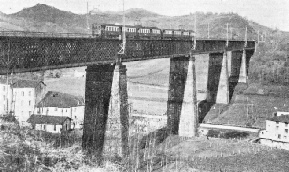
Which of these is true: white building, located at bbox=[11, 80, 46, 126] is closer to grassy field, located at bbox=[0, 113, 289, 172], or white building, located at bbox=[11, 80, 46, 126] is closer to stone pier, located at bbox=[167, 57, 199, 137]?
grassy field, located at bbox=[0, 113, 289, 172]

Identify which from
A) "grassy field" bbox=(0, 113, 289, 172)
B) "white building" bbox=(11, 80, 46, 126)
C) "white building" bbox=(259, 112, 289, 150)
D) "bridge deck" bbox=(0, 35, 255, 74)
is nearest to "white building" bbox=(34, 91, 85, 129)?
"white building" bbox=(11, 80, 46, 126)

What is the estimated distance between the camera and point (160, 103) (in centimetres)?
5688

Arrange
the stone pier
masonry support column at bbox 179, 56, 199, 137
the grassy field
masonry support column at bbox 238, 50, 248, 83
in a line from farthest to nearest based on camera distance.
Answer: masonry support column at bbox 238, 50, 248, 83, the stone pier, masonry support column at bbox 179, 56, 199, 137, the grassy field

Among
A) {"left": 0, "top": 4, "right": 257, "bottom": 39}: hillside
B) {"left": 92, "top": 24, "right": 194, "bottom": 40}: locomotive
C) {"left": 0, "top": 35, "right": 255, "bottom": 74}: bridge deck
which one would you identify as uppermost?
{"left": 0, "top": 4, "right": 257, "bottom": 39}: hillside

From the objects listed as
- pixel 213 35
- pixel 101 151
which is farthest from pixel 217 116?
pixel 213 35

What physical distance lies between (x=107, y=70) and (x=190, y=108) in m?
13.4

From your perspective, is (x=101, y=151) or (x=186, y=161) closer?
(x=101, y=151)

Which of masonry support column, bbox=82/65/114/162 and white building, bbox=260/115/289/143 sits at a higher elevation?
masonry support column, bbox=82/65/114/162

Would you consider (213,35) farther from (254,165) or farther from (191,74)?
(254,165)

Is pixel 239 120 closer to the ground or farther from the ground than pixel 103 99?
closer to the ground

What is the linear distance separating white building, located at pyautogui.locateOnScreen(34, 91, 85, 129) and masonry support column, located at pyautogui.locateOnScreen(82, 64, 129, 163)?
61.0ft

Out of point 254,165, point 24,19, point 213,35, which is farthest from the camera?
point 24,19

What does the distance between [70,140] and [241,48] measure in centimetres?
3585

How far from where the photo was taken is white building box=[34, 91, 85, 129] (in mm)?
45375
